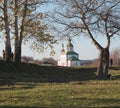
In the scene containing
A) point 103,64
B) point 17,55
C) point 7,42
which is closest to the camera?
point 103,64

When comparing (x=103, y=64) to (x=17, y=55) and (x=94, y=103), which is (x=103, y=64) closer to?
(x=17, y=55)

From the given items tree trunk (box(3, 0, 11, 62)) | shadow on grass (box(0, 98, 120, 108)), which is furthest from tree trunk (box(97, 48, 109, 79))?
shadow on grass (box(0, 98, 120, 108))

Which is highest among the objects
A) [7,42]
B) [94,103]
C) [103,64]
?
[7,42]

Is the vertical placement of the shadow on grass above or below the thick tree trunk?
below

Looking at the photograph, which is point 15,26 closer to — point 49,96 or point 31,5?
point 31,5

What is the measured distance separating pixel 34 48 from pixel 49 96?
2414 cm

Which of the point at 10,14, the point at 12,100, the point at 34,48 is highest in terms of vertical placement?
the point at 10,14

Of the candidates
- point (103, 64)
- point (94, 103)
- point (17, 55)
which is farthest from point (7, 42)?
point (94, 103)

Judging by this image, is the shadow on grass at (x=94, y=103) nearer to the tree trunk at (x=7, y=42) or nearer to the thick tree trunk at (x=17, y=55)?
the tree trunk at (x=7, y=42)

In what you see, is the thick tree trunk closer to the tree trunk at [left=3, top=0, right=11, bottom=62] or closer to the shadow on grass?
the tree trunk at [left=3, top=0, right=11, bottom=62]

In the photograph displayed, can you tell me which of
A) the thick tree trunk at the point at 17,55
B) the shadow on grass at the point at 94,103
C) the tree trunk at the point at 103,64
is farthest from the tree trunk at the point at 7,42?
the shadow on grass at the point at 94,103

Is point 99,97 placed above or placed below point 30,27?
below

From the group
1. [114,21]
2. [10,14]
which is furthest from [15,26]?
[114,21]

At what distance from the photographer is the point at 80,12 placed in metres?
33.2
